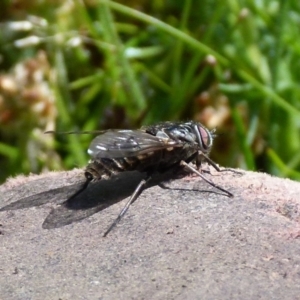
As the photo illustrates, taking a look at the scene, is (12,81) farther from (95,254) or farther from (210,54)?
(95,254)

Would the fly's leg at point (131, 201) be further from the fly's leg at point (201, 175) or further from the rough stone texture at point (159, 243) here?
the fly's leg at point (201, 175)

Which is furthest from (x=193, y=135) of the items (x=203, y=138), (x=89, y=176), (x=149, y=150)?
(x=89, y=176)

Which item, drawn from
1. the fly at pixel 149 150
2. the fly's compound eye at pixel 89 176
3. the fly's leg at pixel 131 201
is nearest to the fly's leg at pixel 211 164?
the fly at pixel 149 150

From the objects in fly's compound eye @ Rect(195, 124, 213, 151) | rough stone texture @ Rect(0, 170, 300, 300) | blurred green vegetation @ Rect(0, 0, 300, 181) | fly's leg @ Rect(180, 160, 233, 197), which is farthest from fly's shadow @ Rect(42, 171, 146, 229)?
blurred green vegetation @ Rect(0, 0, 300, 181)

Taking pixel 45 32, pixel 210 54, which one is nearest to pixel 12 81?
pixel 45 32

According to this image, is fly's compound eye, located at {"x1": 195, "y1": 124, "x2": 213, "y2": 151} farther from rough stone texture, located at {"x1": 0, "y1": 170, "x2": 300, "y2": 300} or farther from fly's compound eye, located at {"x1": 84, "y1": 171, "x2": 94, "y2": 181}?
fly's compound eye, located at {"x1": 84, "y1": 171, "x2": 94, "y2": 181}

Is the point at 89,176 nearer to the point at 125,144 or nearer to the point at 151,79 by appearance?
the point at 125,144
